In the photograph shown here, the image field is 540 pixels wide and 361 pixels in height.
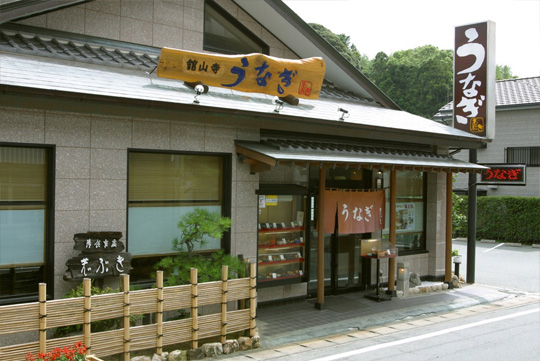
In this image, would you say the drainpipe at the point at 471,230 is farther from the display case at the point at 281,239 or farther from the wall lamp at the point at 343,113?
the display case at the point at 281,239

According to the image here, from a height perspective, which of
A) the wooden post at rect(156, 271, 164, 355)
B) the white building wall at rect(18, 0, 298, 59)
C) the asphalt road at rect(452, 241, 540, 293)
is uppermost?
the white building wall at rect(18, 0, 298, 59)

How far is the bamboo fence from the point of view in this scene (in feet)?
23.8

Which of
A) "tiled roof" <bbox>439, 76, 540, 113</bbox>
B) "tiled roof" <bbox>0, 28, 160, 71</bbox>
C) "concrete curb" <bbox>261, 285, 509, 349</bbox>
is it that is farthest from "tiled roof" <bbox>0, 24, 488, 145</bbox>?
"tiled roof" <bbox>439, 76, 540, 113</bbox>

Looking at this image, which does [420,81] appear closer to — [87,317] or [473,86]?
[473,86]

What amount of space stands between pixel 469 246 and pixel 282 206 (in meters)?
7.53

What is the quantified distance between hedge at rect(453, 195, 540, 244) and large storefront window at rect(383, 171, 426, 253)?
35.5ft

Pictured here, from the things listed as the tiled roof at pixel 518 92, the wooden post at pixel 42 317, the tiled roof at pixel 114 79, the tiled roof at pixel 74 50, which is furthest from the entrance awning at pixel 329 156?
the tiled roof at pixel 518 92

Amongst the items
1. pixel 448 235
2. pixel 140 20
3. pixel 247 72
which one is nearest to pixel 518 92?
pixel 448 235

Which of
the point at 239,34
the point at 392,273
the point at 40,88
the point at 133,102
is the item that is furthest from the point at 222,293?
the point at 239,34

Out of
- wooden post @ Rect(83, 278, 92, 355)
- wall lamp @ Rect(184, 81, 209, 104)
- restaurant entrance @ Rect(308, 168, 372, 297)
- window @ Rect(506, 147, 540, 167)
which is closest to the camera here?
wooden post @ Rect(83, 278, 92, 355)

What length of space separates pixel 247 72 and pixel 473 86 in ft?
29.0

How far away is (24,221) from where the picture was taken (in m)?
8.72

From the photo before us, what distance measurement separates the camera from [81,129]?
29.9 ft

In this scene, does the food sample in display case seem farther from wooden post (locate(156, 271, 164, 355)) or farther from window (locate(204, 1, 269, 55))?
window (locate(204, 1, 269, 55))
